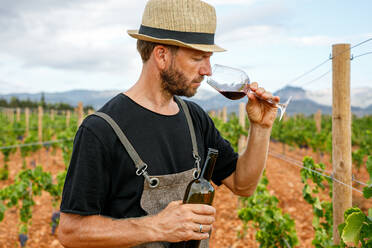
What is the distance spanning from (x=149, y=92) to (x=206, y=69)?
0.32 metres

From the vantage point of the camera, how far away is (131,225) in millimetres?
1378

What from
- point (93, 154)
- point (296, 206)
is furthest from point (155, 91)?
point (296, 206)

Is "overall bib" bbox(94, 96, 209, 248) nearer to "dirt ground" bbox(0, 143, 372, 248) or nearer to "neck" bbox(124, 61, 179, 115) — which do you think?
"neck" bbox(124, 61, 179, 115)

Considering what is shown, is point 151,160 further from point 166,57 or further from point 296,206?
point 296,206

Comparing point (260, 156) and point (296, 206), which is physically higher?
point (260, 156)

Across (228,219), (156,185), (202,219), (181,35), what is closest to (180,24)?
(181,35)

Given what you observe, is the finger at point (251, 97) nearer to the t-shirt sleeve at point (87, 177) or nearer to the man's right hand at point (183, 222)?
the man's right hand at point (183, 222)

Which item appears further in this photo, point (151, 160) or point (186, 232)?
point (151, 160)

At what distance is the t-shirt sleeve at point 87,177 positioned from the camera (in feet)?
4.58

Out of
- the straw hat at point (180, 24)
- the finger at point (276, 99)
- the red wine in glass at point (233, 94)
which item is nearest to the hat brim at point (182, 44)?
the straw hat at point (180, 24)

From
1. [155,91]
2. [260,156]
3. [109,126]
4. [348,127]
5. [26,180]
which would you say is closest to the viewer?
[109,126]

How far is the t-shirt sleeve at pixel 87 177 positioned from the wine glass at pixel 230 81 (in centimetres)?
65

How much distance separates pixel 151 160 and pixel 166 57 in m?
0.50

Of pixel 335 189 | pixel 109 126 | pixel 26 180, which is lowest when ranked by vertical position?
pixel 26 180
